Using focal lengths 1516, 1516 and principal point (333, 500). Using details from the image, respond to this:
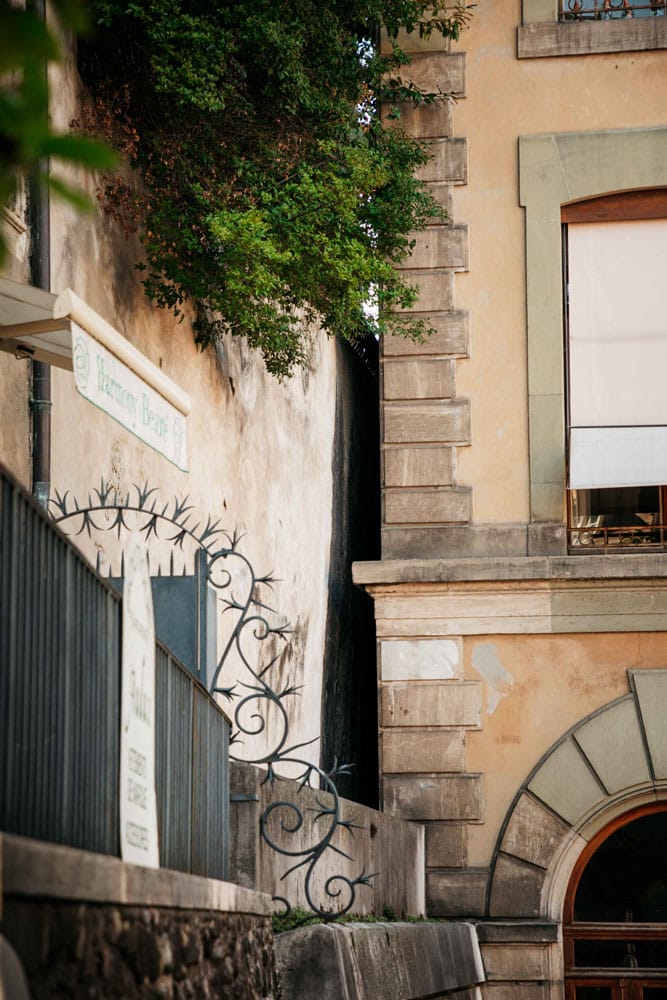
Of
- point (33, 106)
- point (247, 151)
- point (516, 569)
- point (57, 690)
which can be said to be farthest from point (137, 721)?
point (516, 569)

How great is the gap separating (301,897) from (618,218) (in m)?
7.31

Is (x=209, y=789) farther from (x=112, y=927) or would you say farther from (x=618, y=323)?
(x=618, y=323)

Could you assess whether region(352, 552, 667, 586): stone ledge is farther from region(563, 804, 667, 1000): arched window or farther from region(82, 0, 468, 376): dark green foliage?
region(82, 0, 468, 376): dark green foliage

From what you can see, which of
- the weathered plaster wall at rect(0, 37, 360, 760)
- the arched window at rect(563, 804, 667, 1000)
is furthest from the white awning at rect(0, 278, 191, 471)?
the arched window at rect(563, 804, 667, 1000)

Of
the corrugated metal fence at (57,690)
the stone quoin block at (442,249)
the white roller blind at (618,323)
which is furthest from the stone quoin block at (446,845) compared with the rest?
the corrugated metal fence at (57,690)

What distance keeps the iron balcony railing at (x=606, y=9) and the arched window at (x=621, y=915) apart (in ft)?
23.0

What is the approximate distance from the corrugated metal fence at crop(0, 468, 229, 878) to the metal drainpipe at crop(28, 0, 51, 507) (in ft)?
9.05

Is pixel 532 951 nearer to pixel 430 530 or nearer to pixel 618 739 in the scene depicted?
pixel 618 739

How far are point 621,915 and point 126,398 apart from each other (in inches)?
319

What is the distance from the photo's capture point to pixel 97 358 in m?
6.07

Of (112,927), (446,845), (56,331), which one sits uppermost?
(56,331)

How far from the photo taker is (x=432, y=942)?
33.6 feet

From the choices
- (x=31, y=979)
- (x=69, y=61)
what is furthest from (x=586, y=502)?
(x=31, y=979)

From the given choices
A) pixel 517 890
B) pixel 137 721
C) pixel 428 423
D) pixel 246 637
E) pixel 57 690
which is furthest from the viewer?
pixel 428 423
